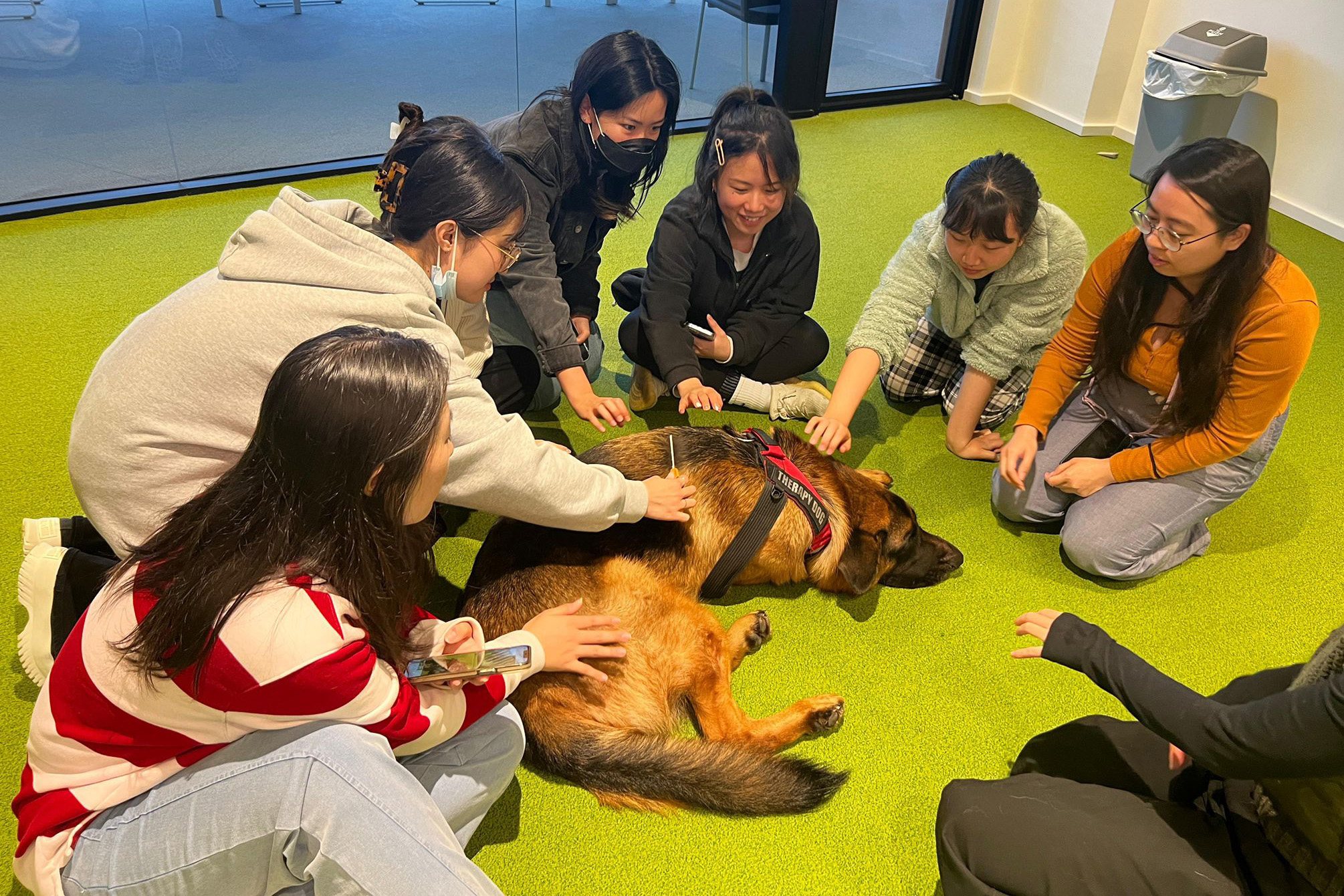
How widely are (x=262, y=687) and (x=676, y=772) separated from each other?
3.00 feet

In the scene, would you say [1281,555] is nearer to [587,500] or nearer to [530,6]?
[587,500]

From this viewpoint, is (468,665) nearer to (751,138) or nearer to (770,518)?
(770,518)

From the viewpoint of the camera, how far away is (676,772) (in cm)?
197

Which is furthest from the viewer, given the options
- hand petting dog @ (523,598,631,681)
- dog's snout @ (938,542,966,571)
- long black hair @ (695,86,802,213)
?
long black hair @ (695,86,802,213)

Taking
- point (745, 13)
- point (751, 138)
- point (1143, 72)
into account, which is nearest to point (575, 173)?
point (751, 138)

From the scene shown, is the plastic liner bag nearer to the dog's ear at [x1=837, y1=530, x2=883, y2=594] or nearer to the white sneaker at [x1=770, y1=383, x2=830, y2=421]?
the white sneaker at [x1=770, y1=383, x2=830, y2=421]

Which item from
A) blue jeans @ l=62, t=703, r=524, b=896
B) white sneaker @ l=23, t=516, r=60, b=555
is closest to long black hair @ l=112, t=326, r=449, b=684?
blue jeans @ l=62, t=703, r=524, b=896

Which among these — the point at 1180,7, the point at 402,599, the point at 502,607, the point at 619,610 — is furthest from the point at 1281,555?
the point at 1180,7

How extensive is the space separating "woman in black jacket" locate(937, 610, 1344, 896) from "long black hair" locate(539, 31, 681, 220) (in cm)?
183

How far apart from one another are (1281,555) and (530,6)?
15.2ft

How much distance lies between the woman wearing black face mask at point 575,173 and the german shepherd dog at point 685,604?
42 centimetres

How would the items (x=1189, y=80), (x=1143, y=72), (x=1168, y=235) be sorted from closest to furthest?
(x=1168, y=235) → (x=1189, y=80) → (x=1143, y=72)

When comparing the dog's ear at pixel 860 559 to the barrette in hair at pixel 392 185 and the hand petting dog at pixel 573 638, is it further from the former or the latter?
the barrette in hair at pixel 392 185

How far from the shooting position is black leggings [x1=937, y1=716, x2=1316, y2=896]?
154 centimetres
